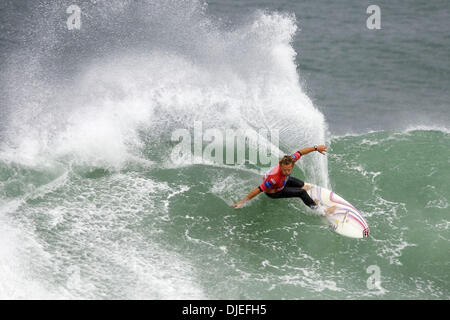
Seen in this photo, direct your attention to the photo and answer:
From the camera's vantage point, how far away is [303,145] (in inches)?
612

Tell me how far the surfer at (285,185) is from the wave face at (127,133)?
1003 millimetres

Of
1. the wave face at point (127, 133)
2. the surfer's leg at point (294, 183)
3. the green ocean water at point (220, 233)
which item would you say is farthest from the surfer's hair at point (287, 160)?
the wave face at point (127, 133)

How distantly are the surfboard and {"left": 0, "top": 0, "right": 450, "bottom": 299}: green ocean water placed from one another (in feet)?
0.67

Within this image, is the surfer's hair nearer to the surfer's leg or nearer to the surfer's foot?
the surfer's leg

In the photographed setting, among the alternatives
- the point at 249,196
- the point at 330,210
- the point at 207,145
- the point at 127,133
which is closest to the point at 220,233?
the point at 249,196

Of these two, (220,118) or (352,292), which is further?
(220,118)

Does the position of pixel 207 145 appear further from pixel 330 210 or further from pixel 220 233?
pixel 330 210

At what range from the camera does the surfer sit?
12680 millimetres

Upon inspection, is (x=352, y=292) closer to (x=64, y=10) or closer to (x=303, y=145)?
(x=303, y=145)

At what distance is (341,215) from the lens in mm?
13031

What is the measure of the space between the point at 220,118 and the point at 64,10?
7.85 m

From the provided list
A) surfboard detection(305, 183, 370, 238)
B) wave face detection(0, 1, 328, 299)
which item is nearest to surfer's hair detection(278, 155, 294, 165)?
surfboard detection(305, 183, 370, 238)

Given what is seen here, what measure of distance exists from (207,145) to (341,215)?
4.54 metres

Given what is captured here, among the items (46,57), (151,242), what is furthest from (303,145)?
(46,57)
